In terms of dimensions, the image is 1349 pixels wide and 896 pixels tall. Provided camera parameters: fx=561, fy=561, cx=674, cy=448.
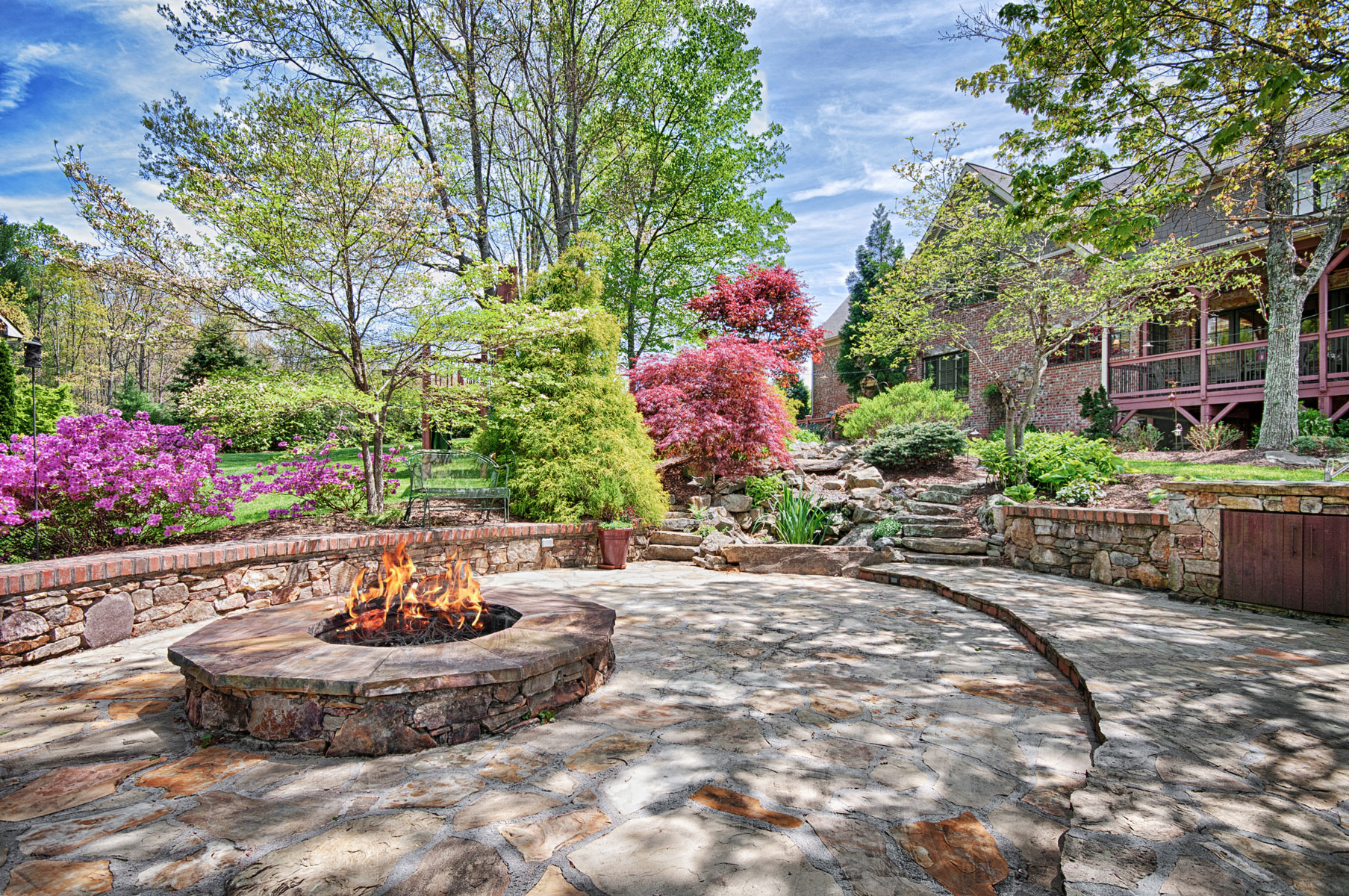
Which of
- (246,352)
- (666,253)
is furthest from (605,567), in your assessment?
(246,352)

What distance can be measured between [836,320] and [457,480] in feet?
69.1

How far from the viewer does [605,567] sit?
657cm

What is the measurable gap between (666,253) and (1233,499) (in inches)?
418

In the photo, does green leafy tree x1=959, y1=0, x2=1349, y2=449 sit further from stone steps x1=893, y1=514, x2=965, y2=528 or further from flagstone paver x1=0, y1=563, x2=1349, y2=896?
stone steps x1=893, y1=514, x2=965, y2=528

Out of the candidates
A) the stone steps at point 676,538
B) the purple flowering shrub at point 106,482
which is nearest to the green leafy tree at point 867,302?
the stone steps at point 676,538

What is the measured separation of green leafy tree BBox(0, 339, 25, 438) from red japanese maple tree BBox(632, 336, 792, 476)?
11.0 meters

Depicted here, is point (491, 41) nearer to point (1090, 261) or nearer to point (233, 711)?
point (1090, 261)

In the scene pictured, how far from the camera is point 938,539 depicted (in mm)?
6816

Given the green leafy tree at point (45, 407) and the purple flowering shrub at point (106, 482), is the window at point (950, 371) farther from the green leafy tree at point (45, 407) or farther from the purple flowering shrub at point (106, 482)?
the green leafy tree at point (45, 407)

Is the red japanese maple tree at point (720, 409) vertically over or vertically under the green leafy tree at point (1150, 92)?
under

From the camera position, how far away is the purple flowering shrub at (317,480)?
5.41m

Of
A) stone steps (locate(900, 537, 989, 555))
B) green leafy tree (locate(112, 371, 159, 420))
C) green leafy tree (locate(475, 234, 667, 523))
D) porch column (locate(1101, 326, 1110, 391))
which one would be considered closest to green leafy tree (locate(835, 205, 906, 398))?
porch column (locate(1101, 326, 1110, 391))

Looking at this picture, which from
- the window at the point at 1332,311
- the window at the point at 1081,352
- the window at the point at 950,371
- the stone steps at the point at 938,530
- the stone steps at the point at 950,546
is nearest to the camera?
the stone steps at the point at 950,546

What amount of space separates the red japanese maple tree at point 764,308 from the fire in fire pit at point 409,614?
417 inches
